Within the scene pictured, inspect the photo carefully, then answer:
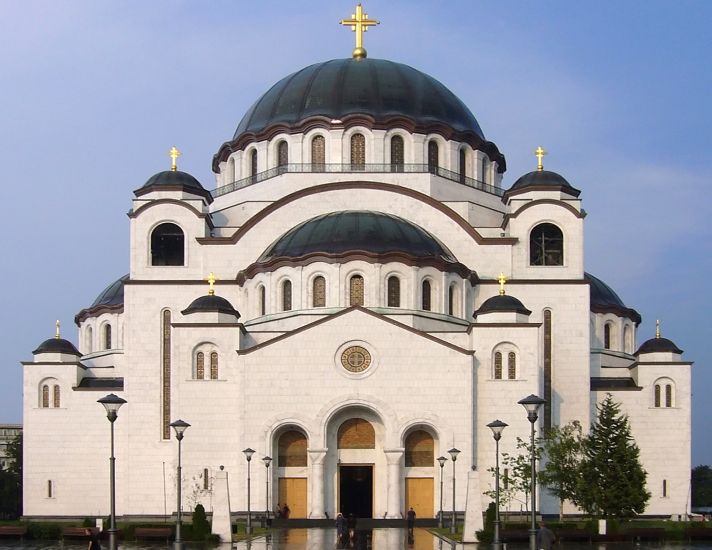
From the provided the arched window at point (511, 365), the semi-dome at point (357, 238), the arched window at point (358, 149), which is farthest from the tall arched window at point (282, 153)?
the arched window at point (511, 365)

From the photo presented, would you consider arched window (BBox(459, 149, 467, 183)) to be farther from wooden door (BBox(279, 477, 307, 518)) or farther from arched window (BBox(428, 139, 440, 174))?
wooden door (BBox(279, 477, 307, 518))

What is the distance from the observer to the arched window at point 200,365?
53.7m

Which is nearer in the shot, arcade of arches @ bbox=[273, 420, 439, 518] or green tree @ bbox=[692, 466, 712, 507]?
arcade of arches @ bbox=[273, 420, 439, 518]

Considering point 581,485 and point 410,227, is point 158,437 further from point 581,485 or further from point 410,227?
point 581,485

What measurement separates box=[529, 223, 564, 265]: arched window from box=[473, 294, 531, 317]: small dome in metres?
5.23

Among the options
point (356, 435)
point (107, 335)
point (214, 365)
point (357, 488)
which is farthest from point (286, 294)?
point (107, 335)

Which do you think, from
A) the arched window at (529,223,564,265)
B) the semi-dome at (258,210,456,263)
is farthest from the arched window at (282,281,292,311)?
the arched window at (529,223,564,265)

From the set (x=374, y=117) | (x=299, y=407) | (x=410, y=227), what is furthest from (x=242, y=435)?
(x=374, y=117)

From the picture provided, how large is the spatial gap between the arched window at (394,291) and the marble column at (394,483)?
654cm

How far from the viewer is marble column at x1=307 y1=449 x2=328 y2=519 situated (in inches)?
2039

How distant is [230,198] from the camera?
209ft

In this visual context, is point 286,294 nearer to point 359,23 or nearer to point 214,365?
point 214,365

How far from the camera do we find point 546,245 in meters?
59.7

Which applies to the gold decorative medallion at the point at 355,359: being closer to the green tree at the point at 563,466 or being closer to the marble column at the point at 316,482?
the marble column at the point at 316,482
